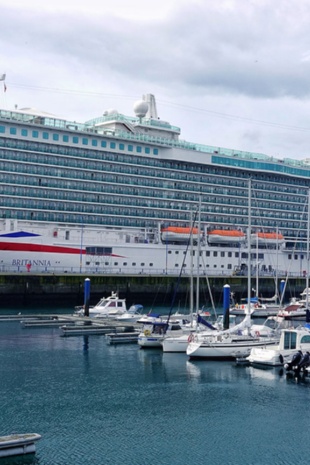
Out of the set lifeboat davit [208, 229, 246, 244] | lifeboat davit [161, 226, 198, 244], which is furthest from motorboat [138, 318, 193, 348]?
lifeboat davit [208, 229, 246, 244]

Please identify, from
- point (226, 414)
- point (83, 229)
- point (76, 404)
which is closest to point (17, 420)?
point (76, 404)

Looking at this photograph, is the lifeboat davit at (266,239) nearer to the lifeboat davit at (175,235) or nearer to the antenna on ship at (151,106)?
the lifeboat davit at (175,235)

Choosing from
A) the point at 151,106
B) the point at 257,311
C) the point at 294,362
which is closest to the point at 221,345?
the point at 294,362

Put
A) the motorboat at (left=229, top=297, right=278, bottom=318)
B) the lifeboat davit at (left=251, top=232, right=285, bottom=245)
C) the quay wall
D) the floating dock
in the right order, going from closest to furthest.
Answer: the floating dock, the motorboat at (left=229, top=297, right=278, bottom=318), the quay wall, the lifeboat davit at (left=251, top=232, right=285, bottom=245)

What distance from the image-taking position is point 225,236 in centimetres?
6769

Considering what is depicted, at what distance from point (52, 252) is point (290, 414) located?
1468 inches

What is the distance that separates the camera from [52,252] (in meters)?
58.5

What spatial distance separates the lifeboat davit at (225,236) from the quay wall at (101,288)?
12.3ft

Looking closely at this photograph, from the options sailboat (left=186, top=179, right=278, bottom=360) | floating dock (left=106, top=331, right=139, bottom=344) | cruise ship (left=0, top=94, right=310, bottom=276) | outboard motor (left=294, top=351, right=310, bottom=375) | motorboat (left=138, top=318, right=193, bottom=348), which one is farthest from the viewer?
cruise ship (left=0, top=94, right=310, bottom=276)

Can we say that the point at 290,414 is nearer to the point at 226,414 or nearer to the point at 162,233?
the point at 226,414

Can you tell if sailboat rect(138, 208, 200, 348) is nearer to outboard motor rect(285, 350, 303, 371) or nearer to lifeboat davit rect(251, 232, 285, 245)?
outboard motor rect(285, 350, 303, 371)

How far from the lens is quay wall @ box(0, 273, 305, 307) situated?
56.7 meters

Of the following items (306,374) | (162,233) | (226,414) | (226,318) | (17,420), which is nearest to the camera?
(17,420)

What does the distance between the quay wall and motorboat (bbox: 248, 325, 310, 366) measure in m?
21.1
